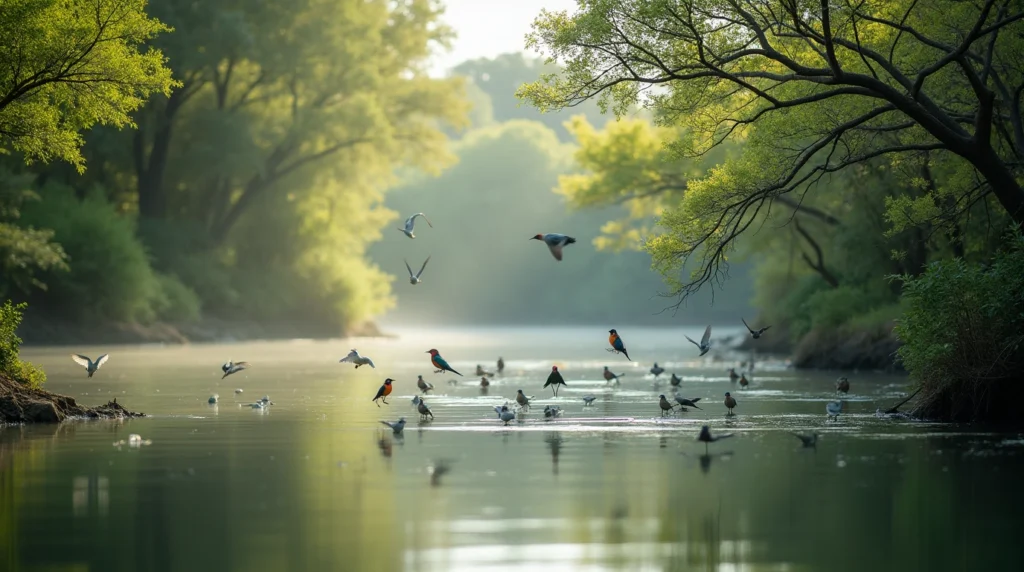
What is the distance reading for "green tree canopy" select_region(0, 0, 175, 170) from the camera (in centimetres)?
2094

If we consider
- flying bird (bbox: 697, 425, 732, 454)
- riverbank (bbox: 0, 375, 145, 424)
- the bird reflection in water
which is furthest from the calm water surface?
→ riverbank (bbox: 0, 375, 145, 424)

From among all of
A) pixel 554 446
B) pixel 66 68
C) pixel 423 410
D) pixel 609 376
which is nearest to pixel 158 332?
pixel 609 376

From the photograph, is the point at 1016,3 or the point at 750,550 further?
the point at 1016,3

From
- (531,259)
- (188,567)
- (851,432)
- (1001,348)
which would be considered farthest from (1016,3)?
(531,259)

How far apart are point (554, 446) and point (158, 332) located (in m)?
45.6

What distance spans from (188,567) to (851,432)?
11.2 meters

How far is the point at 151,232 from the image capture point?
213 feet

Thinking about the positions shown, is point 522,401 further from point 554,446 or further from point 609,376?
point 609,376

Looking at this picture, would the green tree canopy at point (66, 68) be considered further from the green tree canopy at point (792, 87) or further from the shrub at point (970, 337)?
the shrub at point (970, 337)

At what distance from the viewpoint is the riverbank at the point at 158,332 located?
52094mm

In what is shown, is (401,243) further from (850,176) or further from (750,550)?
(750,550)

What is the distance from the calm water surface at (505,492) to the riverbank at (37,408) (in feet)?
2.00

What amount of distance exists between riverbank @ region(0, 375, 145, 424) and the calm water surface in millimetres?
610

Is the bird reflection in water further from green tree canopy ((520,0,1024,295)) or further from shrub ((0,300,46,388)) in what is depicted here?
shrub ((0,300,46,388))
